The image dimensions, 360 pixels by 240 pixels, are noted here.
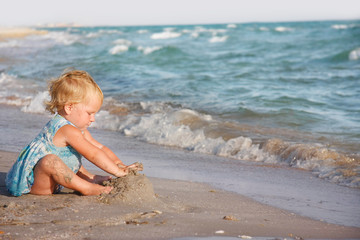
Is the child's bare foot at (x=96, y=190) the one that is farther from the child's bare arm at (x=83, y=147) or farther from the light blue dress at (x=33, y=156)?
the light blue dress at (x=33, y=156)

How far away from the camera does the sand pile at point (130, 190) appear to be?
289cm

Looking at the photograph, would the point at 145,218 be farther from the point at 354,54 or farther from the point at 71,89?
the point at 354,54

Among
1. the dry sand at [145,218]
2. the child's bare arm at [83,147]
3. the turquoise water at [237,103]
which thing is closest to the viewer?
the dry sand at [145,218]

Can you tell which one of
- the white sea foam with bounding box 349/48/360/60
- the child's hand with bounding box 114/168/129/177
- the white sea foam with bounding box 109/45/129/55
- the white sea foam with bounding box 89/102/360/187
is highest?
the white sea foam with bounding box 109/45/129/55

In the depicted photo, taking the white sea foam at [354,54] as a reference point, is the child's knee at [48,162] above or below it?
below

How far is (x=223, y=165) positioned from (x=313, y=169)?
954mm

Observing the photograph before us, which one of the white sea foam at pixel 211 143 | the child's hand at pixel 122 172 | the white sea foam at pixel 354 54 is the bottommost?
the white sea foam at pixel 211 143

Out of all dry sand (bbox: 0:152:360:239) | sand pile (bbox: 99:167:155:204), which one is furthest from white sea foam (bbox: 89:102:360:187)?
sand pile (bbox: 99:167:155:204)

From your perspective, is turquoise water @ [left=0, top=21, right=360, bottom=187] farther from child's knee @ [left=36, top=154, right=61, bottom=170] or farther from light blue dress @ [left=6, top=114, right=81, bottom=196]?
child's knee @ [left=36, top=154, right=61, bottom=170]

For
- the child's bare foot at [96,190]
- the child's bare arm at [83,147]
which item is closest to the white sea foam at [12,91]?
the child's bare arm at [83,147]

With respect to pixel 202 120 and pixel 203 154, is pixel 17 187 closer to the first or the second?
pixel 203 154

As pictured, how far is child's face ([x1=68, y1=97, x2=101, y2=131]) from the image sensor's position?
308 centimetres

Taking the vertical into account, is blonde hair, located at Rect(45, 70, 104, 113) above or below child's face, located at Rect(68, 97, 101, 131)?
above

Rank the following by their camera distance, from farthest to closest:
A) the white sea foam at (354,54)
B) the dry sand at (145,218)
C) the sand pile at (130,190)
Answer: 1. the white sea foam at (354,54)
2. the sand pile at (130,190)
3. the dry sand at (145,218)
